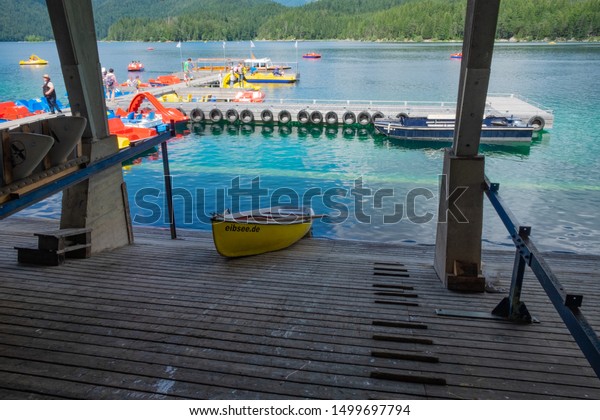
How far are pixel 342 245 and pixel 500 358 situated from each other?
20.7ft

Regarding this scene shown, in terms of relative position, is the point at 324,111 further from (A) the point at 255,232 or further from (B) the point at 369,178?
(A) the point at 255,232

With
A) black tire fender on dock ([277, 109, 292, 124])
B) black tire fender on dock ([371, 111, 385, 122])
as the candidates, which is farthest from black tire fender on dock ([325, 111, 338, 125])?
black tire fender on dock ([277, 109, 292, 124])

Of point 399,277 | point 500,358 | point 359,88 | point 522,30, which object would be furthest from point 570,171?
point 522,30

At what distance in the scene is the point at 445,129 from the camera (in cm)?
2944

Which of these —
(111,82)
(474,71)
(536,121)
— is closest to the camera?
(474,71)

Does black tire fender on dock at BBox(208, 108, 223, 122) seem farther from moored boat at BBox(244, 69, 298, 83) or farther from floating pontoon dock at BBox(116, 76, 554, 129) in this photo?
moored boat at BBox(244, 69, 298, 83)

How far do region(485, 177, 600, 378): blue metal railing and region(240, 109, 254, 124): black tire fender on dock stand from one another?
98.4 feet

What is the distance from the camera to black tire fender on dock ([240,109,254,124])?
117 ft

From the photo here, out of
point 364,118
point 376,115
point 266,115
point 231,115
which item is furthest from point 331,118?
point 231,115

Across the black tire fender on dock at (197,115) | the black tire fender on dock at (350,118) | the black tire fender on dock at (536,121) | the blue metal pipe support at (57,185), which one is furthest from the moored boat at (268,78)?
the blue metal pipe support at (57,185)

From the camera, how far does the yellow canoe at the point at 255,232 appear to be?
29.3 ft

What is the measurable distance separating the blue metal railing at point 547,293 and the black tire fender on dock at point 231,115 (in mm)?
30406

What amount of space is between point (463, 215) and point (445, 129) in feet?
77.9

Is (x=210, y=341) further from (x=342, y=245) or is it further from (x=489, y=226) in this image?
(x=489, y=226)
